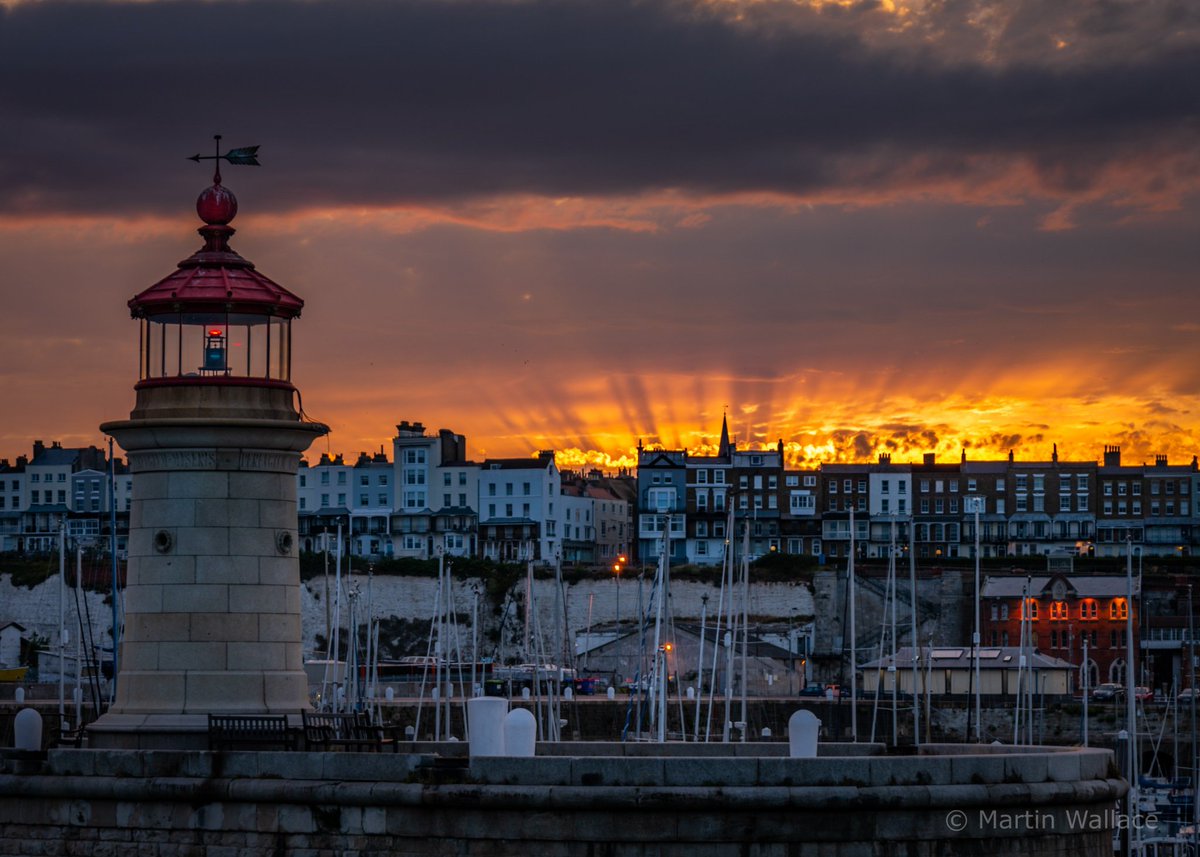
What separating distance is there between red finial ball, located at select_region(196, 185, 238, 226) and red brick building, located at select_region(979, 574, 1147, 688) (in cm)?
6978

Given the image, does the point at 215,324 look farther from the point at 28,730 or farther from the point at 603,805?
the point at 603,805

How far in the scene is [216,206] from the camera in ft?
63.6

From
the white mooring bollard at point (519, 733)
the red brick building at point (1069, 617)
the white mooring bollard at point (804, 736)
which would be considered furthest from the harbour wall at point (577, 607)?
the white mooring bollard at point (519, 733)

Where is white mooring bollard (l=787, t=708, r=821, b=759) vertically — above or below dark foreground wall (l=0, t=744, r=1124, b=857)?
above

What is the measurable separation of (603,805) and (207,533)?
4.92m

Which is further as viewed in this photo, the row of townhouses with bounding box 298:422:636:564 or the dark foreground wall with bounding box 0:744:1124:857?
the row of townhouses with bounding box 298:422:636:564

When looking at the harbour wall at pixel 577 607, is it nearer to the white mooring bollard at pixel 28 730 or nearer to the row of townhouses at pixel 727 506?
the row of townhouses at pixel 727 506

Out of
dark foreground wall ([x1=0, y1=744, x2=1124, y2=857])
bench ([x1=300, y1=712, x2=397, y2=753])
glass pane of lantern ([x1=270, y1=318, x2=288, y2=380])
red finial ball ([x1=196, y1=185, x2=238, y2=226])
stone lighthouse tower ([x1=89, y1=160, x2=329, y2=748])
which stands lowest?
dark foreground wall ([x1=0, y1=744, x2=1124, y2=857])

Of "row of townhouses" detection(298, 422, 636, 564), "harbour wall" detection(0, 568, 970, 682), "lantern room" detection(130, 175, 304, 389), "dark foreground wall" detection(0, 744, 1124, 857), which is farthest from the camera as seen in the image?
"row of townhouses" detection(298, 422, 636, 564)

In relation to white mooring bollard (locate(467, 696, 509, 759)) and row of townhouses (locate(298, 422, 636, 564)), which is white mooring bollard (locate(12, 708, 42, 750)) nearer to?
white mooring bollard (locate(467, 696, 509, 759))

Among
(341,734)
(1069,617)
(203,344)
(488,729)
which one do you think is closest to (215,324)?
(203,344)

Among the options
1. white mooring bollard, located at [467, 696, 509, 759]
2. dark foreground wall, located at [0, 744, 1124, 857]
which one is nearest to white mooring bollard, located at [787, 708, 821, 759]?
dark foreground wall, located at [0, 744, 1124, 857]

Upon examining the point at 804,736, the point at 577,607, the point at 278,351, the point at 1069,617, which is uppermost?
the point at 278,351

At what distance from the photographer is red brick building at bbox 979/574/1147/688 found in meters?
86.7
